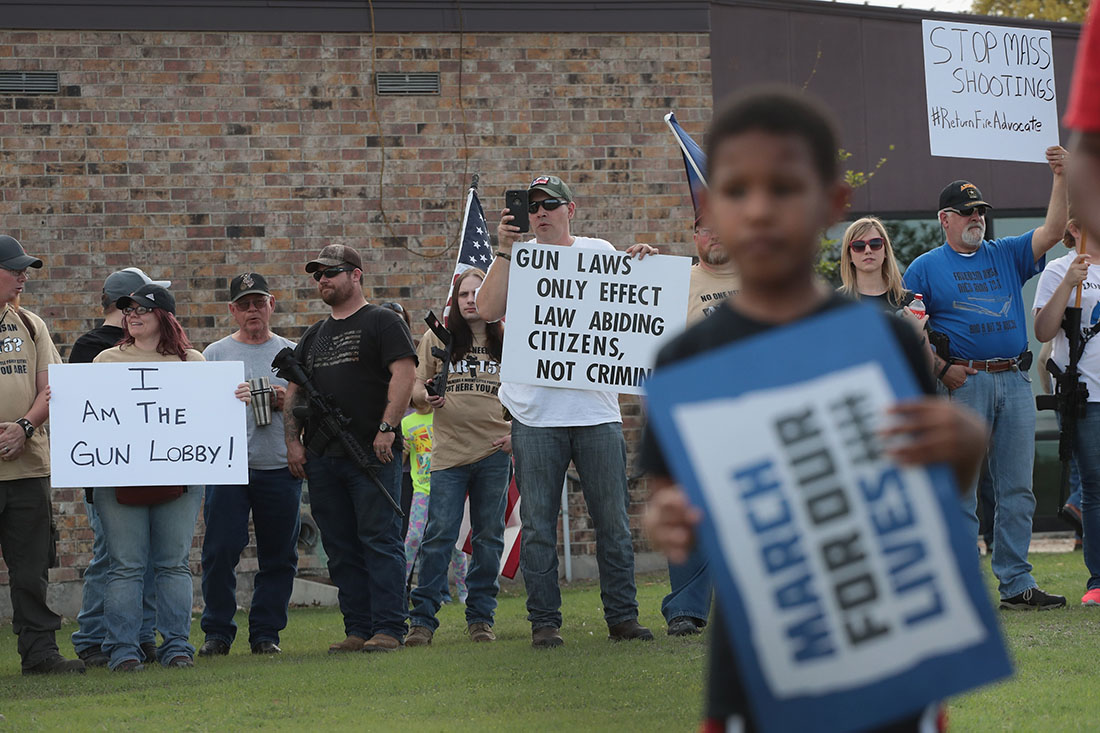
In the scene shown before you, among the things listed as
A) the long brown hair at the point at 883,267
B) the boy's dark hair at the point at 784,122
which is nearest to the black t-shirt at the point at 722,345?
the boy's dark hair at the point at 784,122

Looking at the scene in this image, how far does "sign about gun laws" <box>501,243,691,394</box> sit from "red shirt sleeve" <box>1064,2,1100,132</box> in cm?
511

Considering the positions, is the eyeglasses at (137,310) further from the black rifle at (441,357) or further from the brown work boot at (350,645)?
the brown work boot at (350,645)

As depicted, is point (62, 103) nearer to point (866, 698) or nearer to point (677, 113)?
point (677, 113)

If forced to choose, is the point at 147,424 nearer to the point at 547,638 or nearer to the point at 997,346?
the point at 547,638

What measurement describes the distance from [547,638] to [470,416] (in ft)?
5.29

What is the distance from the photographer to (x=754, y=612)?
225 cm

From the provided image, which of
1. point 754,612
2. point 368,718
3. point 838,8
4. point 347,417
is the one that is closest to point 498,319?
point 347,417

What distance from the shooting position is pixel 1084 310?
847cm

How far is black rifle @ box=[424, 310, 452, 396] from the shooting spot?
27.4 feet

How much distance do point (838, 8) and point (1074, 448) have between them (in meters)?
6.46

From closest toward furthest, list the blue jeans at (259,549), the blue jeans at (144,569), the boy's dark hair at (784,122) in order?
the boy's dark hair at (784,122), the blue jeans at (144,569), the blue jeans at (259,549)

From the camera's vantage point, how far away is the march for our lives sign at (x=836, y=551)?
87.2 inches

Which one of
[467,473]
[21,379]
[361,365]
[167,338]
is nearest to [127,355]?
[167,338]

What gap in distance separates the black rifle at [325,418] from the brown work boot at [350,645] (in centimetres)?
77
